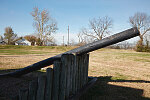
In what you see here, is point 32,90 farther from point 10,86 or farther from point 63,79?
point 10,86

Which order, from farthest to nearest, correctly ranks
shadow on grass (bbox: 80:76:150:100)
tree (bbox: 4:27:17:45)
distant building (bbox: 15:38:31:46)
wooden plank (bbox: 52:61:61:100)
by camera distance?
1. distant building (bbox: 15:38:31:46)
2. tree (bbox: 4:27:17:45)
3. shadow on grass (bbox: 80:76:150:100)
4. wooden plank (bbox: 52:61:61:100)

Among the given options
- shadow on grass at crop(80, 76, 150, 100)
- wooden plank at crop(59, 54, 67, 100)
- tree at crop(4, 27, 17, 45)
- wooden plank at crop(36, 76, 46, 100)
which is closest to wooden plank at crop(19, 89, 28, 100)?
wooden plank at crop(36, 76, 46, 100)

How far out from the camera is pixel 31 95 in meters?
1.98

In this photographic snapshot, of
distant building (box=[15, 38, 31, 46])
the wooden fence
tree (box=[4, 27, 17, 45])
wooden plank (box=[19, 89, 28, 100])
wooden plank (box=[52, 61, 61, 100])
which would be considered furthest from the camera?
distant building (box=[15, 38, 31, 46])

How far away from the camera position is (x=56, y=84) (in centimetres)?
217

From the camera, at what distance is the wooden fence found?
6.50 feet

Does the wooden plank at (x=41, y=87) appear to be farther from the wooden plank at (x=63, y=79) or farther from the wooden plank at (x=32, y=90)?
the wooden plank at (x=63, y=79)

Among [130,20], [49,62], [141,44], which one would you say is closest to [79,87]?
[49,62]

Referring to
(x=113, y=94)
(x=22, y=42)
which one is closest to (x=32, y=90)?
(x=113, y=94)

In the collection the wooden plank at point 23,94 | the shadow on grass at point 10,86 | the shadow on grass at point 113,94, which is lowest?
the shadow on grass at point 113,94

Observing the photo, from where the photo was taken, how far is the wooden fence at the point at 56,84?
198 centimetres

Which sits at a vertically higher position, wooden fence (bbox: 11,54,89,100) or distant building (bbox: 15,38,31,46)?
distant building (bbox: 15,38,31,46)

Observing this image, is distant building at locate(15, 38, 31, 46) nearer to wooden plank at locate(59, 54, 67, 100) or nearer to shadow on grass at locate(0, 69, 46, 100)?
shadow on grass at locate(0, 69, 46, 100)

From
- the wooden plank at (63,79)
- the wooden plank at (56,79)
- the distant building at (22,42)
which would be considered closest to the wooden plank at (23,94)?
the wooden plank at (56,79)
